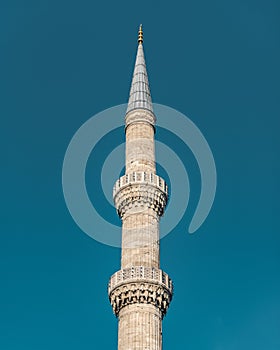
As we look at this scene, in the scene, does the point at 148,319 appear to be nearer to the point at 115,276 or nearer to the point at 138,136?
the point at 115,276

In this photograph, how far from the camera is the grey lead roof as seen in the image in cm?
3875

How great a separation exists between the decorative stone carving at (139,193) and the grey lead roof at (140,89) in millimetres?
4075

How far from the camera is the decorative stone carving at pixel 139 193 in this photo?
35438mm

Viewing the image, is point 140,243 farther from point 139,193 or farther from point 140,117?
point 140,117

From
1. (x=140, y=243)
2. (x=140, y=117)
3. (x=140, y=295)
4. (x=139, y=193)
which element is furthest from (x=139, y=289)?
(x=140, y=117)

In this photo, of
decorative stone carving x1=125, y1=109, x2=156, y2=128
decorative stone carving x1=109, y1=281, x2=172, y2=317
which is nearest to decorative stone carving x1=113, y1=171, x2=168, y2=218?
decorative stone carving x1=125, y1=109, x2=156, y2=128

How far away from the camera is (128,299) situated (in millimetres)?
32844

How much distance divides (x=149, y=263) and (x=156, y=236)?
4.71ft

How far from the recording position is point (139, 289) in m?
32.8

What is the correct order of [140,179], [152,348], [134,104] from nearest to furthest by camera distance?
1. [152,348]
2. [140,179]
3. [134,104]

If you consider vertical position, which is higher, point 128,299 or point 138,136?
point 138,136

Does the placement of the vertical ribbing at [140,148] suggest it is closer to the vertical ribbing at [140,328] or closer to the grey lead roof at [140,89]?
the grey lead roof at [140,89]

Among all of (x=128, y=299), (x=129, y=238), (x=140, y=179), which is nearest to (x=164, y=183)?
(x=140, y=179)

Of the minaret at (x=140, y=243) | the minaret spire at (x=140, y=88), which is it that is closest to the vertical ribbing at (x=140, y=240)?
the minaret at (x=140, y=243)
